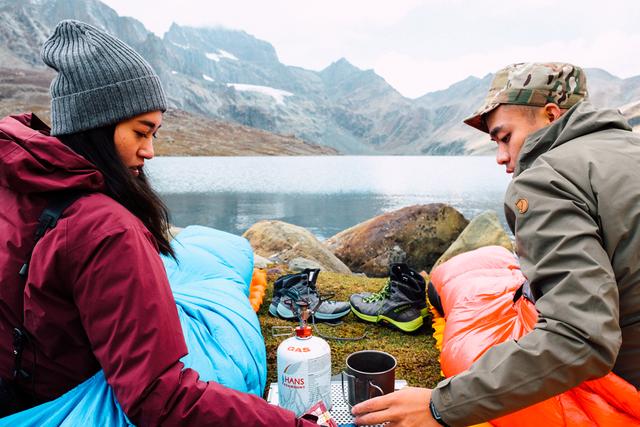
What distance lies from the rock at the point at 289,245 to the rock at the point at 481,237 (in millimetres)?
2496

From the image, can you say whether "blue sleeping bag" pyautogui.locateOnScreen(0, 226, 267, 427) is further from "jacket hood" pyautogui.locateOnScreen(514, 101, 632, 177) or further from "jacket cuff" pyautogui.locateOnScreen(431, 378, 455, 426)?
"jacket hood" pyautogui.locateOnScreen(514, 101, 632, 177)

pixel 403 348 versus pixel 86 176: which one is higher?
pixel 86 176

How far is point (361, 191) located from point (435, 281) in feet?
168

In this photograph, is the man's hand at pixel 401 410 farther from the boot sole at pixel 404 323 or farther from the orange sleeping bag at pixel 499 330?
the boot sole at pixel 404 323

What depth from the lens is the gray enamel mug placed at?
9.31ft

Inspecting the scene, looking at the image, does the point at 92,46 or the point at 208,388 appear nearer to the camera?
the point at 208,388

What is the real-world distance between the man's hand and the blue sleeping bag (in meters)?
1.25

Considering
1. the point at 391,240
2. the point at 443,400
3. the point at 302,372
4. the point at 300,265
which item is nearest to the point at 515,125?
the point at 443,400

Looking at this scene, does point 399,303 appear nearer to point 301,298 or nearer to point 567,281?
point 301,298

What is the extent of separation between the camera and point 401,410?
2504mm

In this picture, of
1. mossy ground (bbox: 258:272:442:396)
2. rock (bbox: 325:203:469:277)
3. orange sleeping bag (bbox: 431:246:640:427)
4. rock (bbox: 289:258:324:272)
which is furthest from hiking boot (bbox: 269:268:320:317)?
rock (bbox: 325:203:469:277)

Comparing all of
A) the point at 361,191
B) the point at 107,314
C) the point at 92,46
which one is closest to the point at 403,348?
the point at 107,314

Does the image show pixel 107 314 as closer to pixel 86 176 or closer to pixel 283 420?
pixel 86 176

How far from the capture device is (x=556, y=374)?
7.18 ft
